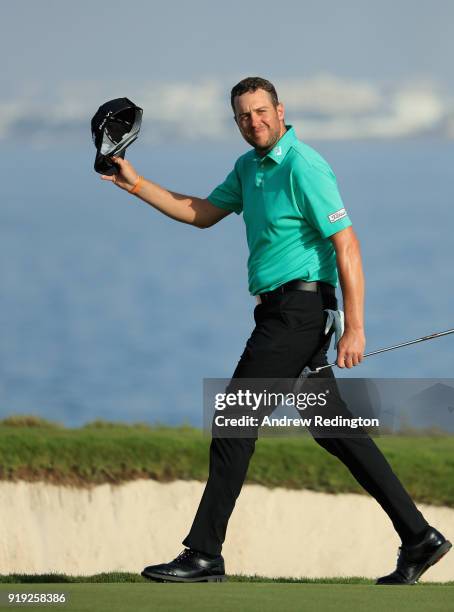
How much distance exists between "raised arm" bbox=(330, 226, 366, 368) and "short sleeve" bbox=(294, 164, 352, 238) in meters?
0.04

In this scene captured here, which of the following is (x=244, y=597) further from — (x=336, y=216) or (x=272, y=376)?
(x=336, y=216)

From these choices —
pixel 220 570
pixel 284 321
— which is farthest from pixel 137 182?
pixel 220 570

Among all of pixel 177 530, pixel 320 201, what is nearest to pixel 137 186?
pixel 320 201

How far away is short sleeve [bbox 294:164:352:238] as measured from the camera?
5117mm

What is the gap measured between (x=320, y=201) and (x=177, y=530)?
2.89 meters

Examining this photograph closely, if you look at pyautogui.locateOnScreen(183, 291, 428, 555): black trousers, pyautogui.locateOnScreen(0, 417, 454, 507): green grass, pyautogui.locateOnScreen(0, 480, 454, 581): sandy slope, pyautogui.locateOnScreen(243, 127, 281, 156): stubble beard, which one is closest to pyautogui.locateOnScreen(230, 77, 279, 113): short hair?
pyautogui.locateOnScreen(243, 127, 281, 156): stubble beard

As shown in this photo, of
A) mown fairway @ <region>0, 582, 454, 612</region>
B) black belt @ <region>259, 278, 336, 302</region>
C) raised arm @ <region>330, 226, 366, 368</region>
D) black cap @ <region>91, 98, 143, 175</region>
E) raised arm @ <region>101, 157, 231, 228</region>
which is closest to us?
mown fairway @ <region>0, 582, 454, 612</region>

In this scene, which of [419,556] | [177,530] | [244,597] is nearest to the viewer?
[244,597]

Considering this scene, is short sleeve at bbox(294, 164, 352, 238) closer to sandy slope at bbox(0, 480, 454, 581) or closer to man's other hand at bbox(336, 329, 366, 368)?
man's other hand at bbox(336, 329, 366, 368)

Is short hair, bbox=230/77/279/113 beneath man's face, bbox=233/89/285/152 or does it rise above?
above

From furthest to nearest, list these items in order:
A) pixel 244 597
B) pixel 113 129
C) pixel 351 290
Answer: pixel 113 129 < pixel 351 290 < pixel 244 597

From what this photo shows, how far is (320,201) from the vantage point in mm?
5125

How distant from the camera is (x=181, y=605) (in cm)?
443

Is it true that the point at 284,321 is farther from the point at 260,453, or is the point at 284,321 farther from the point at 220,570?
the point at 260,453
